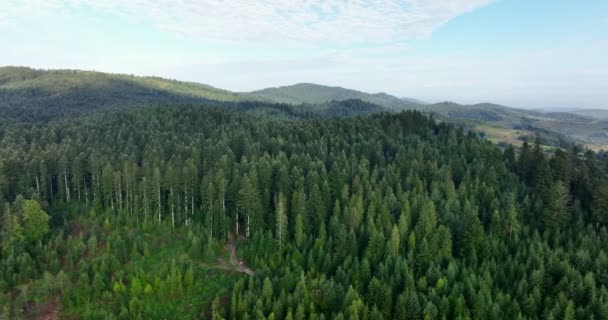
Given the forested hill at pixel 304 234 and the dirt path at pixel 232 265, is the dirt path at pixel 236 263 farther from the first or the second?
the forested hill at pixel 304 234

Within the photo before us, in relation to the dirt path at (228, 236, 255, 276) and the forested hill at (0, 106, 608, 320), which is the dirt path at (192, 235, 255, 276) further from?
the forested hill at (0, 106, 608, 320)

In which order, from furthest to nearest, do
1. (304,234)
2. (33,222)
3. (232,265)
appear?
1. (33,222)
2. (304,234)
3. (232,265)

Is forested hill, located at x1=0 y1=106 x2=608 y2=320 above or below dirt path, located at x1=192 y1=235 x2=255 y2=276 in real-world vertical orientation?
above

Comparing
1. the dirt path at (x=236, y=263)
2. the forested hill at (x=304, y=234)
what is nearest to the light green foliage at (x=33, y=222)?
the forested hill at (x=304, y=234)

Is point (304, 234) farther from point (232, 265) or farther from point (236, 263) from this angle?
point (232, 265)

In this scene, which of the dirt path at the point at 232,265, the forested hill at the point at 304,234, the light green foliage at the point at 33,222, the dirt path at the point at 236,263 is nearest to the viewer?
the forested hill at the point at 304,234

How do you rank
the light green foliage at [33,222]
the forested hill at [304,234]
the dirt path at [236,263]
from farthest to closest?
the light green foliage at [33,222]
the dirt path at [236,263]
the forested hill at [304,234]

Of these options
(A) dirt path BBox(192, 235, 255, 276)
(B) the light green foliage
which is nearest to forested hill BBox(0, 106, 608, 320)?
(B) the light green foliage

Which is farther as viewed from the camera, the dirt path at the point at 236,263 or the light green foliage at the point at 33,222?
the light green foliage at the point at 33,222

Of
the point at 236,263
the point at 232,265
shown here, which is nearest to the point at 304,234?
the point at 236,263
